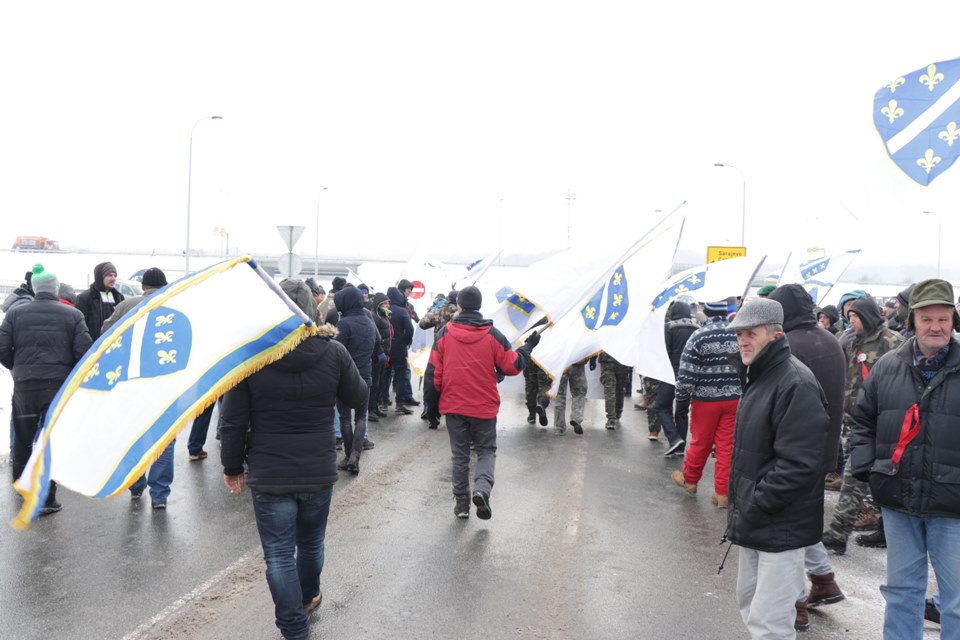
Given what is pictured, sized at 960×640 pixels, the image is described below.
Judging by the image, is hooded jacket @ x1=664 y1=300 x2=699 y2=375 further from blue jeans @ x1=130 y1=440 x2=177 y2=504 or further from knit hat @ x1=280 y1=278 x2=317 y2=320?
knit hat @ x1=280 y1=278 x2=317 y2=320

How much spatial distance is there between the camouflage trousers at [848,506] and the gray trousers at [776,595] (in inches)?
98.7

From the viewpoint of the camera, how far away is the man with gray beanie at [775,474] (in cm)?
366

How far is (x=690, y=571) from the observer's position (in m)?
5.74

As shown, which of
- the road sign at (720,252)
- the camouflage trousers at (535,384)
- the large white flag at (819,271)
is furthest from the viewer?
the road sign at (720,252)

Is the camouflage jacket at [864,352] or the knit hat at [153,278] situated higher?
the knit hat at [153,278]

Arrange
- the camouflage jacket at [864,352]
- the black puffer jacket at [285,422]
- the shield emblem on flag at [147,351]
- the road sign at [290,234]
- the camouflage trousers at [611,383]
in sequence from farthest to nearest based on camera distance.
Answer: the road sign at [290,234]
the camouflage trousers at [611,383]
the camouflage jacket at [864,352]
the black puffer jacket at [285,422]
the shield emblem on flag at [147,351]

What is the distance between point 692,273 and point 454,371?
6686 millimetres

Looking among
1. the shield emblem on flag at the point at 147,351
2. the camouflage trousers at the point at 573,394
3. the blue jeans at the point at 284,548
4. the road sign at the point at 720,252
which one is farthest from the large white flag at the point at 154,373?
the road sign at the point at 720,252

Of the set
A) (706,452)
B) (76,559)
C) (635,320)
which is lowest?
(76,559)

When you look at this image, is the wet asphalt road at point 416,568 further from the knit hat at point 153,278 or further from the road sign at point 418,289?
the road sign at point 418,289

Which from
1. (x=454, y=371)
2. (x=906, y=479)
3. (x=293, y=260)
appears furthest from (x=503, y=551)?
(x=293, y=260)

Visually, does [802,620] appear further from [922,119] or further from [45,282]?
[45,282]

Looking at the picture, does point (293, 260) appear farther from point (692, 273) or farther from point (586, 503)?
point (586, 503)

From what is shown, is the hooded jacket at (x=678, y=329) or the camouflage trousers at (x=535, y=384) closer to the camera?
the hooded jacket at (x=678, y=329)
